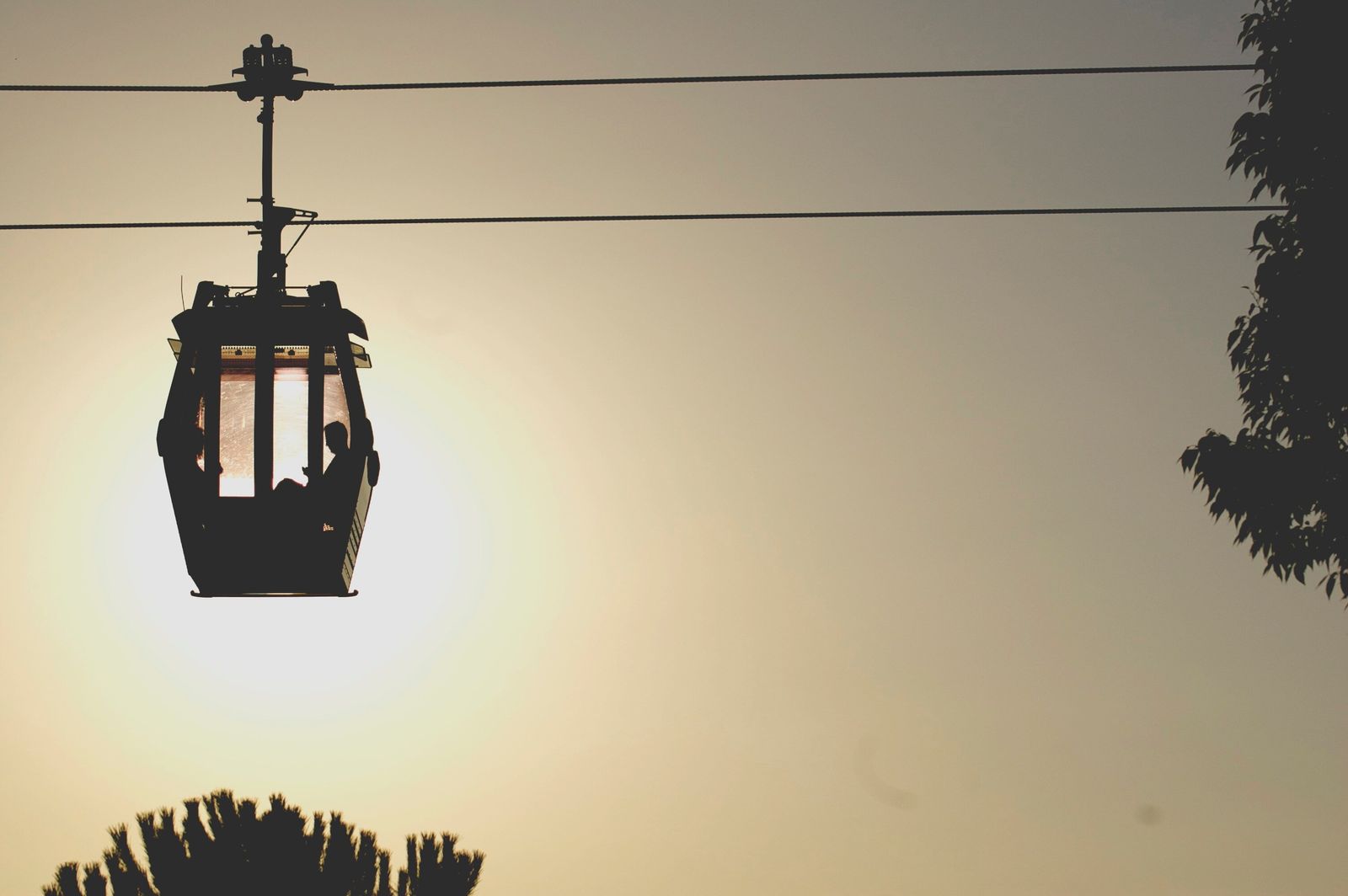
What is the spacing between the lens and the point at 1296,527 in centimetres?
1341

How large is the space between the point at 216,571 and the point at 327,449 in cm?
107

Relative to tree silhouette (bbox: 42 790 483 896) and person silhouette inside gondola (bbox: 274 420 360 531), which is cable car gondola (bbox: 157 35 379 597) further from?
tree silhouette (bbox: 42 790 483 896)

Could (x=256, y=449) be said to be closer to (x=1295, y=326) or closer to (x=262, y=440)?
(x=262, y=440)

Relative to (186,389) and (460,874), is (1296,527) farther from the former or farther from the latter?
(460,874)

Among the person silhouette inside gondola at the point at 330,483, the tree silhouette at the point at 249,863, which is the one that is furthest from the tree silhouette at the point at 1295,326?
the tree silhouette at the point at 249,863

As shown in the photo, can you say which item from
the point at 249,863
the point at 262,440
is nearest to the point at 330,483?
the point at 262,440

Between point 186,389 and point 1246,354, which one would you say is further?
point 1246,354

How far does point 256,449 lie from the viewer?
1161 centimetres

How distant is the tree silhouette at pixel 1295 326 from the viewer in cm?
1320

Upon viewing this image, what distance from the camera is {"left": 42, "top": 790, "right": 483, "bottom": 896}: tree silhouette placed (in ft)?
97.0

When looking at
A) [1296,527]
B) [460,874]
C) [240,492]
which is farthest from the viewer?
[460,874]

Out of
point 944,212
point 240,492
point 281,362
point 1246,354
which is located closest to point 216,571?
point 240,492

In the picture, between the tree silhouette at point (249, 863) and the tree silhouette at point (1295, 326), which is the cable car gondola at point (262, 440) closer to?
the tree silhouette at point (1295, 326)

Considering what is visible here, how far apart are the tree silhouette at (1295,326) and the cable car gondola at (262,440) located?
666cm
